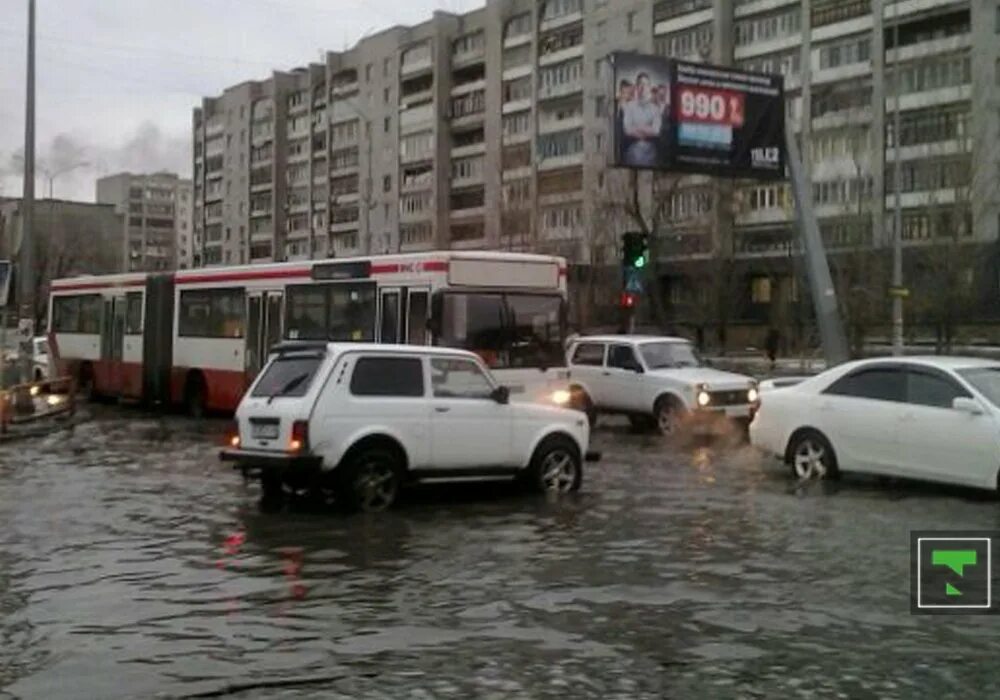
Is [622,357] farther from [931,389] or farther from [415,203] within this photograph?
[415,203]

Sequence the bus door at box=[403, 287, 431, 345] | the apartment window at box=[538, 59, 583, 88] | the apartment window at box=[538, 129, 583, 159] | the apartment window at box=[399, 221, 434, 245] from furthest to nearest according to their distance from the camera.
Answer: the apartment window at box=[399, 221, 434, 245] < the apartment window at box=[538, 59, 583, 88] < the apartment window at box=[538, 129, 583, 159] < the bus door at box=[403, 287, 431, 345]

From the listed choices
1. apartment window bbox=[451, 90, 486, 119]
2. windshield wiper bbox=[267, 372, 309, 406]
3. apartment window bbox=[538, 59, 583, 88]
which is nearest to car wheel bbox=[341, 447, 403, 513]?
windshield wiper bbox=[267, 372, 309, 406]

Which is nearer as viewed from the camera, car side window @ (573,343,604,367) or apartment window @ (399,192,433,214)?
car side window @ (573,343,604,367)

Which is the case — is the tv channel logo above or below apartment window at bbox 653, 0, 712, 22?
below

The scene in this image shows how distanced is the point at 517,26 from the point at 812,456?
8075 cm

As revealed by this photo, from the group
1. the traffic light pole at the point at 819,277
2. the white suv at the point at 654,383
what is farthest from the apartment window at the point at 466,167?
the white suv at the point at 654,383

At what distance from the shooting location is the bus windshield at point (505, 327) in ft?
58.1

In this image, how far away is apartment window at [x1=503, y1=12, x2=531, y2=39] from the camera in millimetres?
89812

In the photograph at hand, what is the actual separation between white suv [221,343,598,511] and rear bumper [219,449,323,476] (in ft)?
0.04

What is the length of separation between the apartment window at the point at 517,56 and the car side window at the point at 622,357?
69.0 meters

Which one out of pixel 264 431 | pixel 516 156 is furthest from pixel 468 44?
pixel 264 431

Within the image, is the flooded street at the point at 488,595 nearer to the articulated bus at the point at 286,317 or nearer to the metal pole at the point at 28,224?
the articulated bus at the point at 286,317

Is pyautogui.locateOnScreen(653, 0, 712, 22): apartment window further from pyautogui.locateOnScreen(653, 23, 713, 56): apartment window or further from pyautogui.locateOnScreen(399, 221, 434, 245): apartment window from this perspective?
pyautogui.locateOnScreen(399, 221, 434, 245): apartment window

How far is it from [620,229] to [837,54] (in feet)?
63.3
